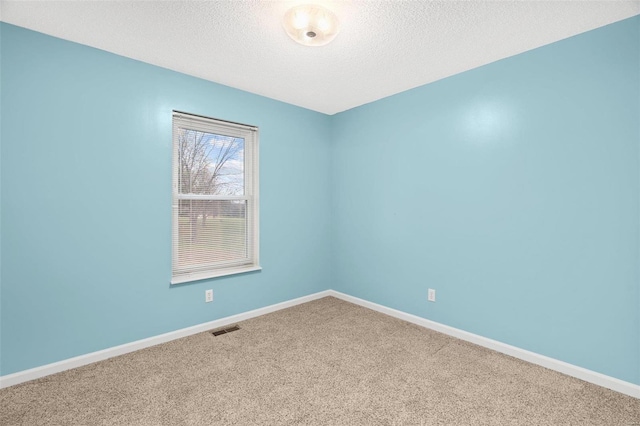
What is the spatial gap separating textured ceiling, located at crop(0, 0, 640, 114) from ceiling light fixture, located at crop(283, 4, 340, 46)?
0.04 metres

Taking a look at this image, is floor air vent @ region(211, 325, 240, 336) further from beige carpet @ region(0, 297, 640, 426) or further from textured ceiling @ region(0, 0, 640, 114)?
textured ceiling @ region(0, 0, 640, 114)

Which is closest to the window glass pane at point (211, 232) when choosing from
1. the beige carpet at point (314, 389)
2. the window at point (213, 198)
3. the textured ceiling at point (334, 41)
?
the window at point (213, 198)

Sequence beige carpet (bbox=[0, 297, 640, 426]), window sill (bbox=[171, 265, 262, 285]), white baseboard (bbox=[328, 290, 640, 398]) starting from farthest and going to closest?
window sill (bbox=[171, 265, 262, 285]) → white baseboard (bbox=[328, 290, 640, 398]) → beige carpet (bbox=[0, 297, 640, 426])

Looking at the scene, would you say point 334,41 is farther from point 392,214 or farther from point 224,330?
point 224,330

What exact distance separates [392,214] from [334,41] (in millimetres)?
1909

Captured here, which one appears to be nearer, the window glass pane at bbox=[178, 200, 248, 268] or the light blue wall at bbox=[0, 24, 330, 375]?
the light blue wall at bbox=[0, 24, 330, 375]

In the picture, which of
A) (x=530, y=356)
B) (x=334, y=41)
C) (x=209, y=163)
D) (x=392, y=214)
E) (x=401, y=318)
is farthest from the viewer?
(x=392, y=214)

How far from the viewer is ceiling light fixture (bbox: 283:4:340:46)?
1.84 metres

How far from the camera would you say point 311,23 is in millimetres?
1871

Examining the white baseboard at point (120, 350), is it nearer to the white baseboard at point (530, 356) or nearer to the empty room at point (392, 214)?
the empty room at point (392, 214)

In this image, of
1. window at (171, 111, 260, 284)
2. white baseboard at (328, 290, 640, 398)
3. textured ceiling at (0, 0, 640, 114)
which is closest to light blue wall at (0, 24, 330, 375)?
window at (171, 111, 260, 284)

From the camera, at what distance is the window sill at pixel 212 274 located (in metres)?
2.87

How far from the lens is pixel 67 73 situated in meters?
2.28

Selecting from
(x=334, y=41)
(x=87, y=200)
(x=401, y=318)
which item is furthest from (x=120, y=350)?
(x=334, y=41)
